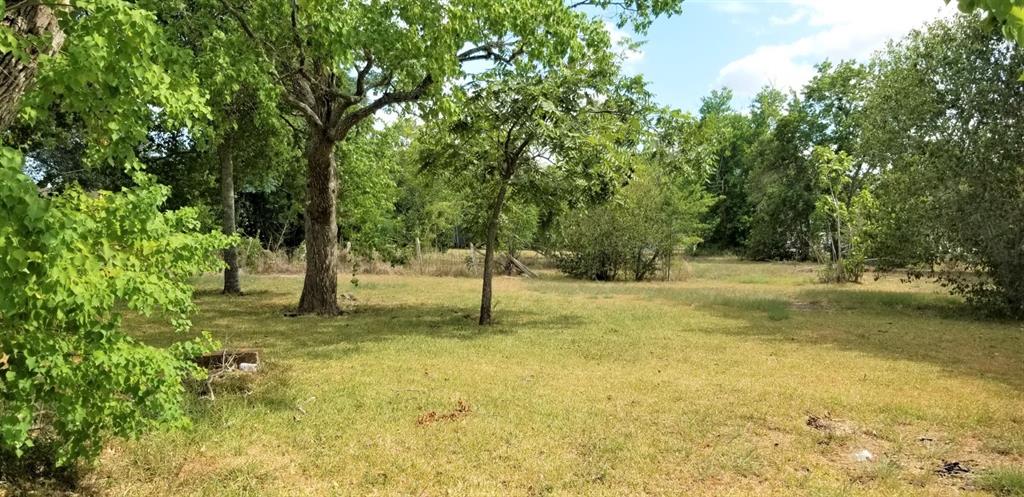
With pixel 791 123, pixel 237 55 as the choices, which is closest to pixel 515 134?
pixel 237 55

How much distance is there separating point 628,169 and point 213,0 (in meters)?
6.88

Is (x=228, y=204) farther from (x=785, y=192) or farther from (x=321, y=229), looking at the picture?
(x=785, y=192)

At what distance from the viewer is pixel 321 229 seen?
40.3 ft

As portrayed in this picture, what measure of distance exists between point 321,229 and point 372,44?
5413 millimetres

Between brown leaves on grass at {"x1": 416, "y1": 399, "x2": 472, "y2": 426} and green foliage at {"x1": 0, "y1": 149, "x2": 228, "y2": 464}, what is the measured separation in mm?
2066

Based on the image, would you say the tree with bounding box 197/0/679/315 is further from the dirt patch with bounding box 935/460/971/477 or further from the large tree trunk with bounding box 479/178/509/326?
the dirt patch with bounding box 935/460/971/477

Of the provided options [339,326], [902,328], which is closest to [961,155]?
[902,328]

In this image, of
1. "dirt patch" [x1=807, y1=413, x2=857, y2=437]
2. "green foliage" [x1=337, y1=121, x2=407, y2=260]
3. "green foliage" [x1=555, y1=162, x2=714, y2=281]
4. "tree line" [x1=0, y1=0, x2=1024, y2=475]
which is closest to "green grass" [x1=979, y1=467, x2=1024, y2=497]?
"dirt patch" [x1=807, y1=413, x2=857, y2=437]

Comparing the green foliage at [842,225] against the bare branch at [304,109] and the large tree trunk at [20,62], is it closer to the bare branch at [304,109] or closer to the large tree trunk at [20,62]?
the bare branch at [304,109]

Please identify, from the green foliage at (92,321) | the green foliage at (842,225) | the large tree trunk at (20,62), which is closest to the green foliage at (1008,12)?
the green foliage at (92,321)

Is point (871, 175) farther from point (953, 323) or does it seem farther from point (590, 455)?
point (590, 455)

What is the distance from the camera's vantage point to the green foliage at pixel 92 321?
2.98m

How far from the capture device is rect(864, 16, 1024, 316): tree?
40.0ft

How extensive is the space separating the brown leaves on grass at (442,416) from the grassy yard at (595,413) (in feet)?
0.06
